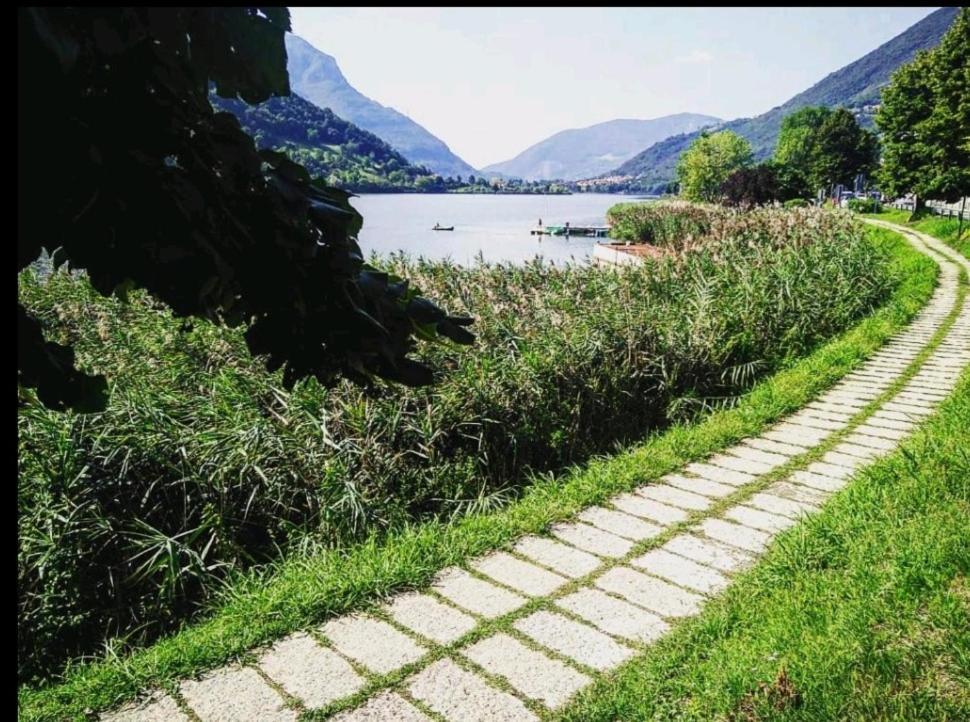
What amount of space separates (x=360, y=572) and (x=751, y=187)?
41.2 m

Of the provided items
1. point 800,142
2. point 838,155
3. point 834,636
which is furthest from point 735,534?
point 800,142

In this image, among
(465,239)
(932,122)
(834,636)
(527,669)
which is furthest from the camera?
(465,239)

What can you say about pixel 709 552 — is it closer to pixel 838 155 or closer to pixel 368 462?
pixel 368 462

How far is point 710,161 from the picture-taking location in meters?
72.0

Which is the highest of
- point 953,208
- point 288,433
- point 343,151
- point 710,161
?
point 343,151

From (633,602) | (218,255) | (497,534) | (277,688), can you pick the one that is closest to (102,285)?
(218,255)

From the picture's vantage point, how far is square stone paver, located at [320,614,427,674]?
2938 millimetres

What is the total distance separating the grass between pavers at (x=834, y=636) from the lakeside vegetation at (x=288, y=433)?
5.12 feet

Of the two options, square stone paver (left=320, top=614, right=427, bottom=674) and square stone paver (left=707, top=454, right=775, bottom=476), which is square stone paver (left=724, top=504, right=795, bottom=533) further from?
square stone paver (left=320, top=614, right=427, bottom=674)

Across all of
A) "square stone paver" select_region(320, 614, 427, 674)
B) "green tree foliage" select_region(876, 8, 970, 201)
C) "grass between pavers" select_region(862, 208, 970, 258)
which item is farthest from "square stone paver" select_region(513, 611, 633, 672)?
"green tree foliage" select_region(876, 8, 970, 201)

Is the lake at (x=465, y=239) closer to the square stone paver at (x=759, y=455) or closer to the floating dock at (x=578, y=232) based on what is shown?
the floating dock at (x=578, y=232)

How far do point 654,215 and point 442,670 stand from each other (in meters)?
28.5

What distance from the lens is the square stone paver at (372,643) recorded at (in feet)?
9.64

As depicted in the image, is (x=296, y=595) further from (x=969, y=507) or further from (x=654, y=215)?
(x=654, y=215)
